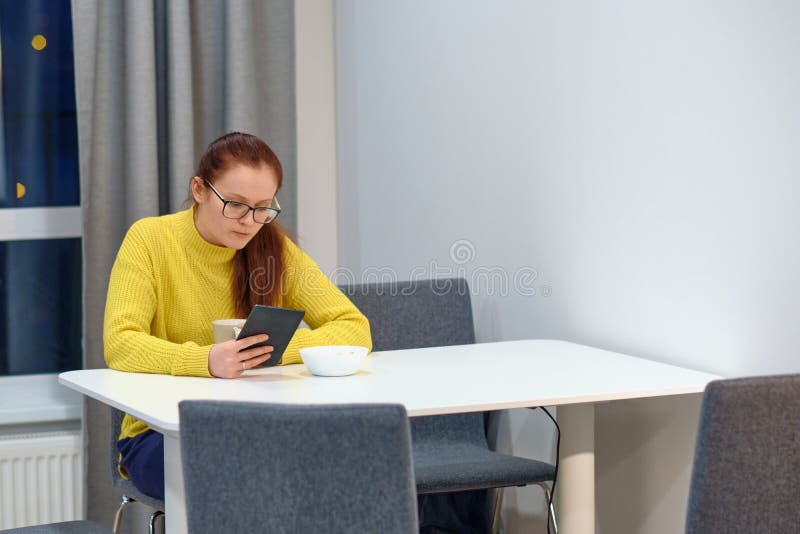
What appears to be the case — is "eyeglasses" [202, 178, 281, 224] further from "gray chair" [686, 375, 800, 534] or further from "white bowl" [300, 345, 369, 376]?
"gray chair" [686, 375, 800, 534]

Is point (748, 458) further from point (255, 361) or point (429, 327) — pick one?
point (429, 327)

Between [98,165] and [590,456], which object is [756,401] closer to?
[590,456]

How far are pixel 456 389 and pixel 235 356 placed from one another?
429 millimetres

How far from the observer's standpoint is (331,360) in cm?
200

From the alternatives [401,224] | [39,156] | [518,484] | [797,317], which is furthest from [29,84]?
[797,317]

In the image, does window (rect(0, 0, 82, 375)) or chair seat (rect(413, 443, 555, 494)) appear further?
window (rect(0, 0, 82, 375))

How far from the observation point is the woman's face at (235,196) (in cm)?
220

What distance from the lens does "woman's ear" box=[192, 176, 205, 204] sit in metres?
2.25

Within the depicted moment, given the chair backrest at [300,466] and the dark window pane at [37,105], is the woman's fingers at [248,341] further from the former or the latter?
the dark window pane at [37,105]

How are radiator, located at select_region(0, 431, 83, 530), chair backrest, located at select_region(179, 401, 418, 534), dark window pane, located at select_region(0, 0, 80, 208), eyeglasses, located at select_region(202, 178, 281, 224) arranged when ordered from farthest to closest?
1. dark window pane, located at select_region(0, 0, 80, 208)
2. radiator, located at select_region(0, 431, 83, 530)
3. eyeglasses, located at select_region(202, 178, 281, 224)
4. chair backrest, located at select_region(179, 401, 418, 534)

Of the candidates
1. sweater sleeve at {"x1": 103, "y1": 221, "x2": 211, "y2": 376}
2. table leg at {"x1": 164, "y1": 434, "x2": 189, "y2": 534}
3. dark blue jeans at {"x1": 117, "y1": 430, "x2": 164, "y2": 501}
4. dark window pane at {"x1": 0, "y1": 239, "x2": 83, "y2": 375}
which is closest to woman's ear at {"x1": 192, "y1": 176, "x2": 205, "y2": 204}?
sweater sleeve at {"x1": 103, "y1": 221, "x2": 211, "y2": 376}

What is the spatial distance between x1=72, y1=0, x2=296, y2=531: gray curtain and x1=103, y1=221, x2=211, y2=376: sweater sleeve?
80 centimetres

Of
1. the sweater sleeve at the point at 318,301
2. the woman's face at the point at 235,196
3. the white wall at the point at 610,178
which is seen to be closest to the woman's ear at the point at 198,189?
the woman's face at the point at 235,196

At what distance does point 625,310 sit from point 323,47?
1615 mm
